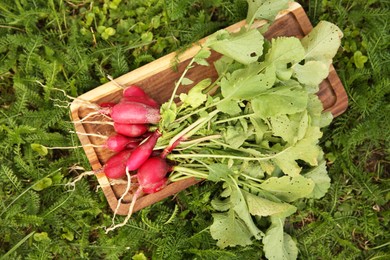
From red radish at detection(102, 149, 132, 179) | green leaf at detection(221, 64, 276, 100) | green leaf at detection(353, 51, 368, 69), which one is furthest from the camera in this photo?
green leaf at detection(353, 51, 368, 69)

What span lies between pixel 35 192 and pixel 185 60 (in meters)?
0.86

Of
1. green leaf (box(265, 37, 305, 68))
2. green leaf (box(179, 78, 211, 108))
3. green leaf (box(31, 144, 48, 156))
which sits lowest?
green leaf (box(31, 144, 48, 156))

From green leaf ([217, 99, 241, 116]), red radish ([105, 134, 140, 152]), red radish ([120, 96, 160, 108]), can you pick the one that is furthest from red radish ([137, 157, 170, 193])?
green leaf ([217, 99, 241, 116])

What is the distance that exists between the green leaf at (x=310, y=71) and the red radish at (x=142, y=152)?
0.59 m

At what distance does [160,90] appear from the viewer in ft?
6.97

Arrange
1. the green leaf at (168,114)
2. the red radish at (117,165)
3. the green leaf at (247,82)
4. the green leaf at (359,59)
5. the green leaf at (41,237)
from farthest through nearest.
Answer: the green leaf at (359,59), the green leaf at (41,237), the red radish at (117,165), the green leaf at (168,114), the green leaf at (247,82)

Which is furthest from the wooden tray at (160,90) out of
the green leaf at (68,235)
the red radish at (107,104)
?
the green leaf at (68,235)

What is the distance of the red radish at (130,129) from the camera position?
196cm

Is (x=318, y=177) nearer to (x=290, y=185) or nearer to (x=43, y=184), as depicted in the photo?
(x=290, y=185)

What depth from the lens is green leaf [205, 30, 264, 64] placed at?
71.5 inches

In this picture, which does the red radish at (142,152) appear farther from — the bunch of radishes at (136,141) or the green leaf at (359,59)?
the green leaf at (359,59)

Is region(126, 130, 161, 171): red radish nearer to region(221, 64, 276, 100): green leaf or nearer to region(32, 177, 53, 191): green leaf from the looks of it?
region(221, 64, 276, 100): green leaf

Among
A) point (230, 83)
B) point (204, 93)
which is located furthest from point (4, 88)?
point (230, 83)

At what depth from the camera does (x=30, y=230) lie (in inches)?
85.9
